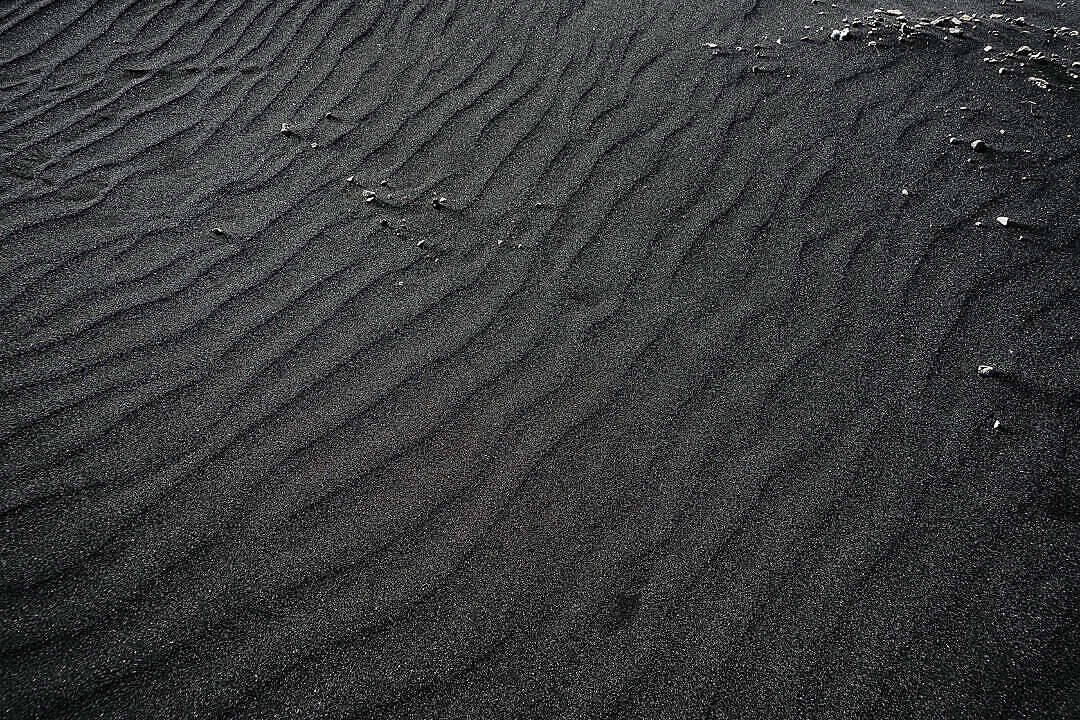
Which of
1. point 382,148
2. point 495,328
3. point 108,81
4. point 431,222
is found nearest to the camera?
point 495,328

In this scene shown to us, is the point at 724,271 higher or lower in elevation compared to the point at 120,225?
lower

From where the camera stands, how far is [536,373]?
2736 mm

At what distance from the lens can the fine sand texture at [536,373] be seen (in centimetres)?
200

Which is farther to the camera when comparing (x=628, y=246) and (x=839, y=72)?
(x=839, y=72)

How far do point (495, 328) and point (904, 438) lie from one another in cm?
152

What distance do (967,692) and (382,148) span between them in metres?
3.28

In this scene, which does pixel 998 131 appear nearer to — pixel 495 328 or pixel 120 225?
pixel 495 328

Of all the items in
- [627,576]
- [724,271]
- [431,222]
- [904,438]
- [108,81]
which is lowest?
[904,438]

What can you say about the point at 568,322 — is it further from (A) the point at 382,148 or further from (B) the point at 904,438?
(A) the point at 382,148

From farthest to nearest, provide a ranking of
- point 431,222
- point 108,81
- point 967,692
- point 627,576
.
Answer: point 108,81 < point 431,222 < point 627,576 < point 967,692

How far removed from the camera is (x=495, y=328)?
2898 millimetres

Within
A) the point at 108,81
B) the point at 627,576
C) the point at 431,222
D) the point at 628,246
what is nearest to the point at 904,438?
the point at 627,576

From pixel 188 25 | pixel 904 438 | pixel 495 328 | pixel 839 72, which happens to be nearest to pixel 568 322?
pixel 495 328

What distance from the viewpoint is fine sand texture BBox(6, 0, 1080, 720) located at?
1997mm
